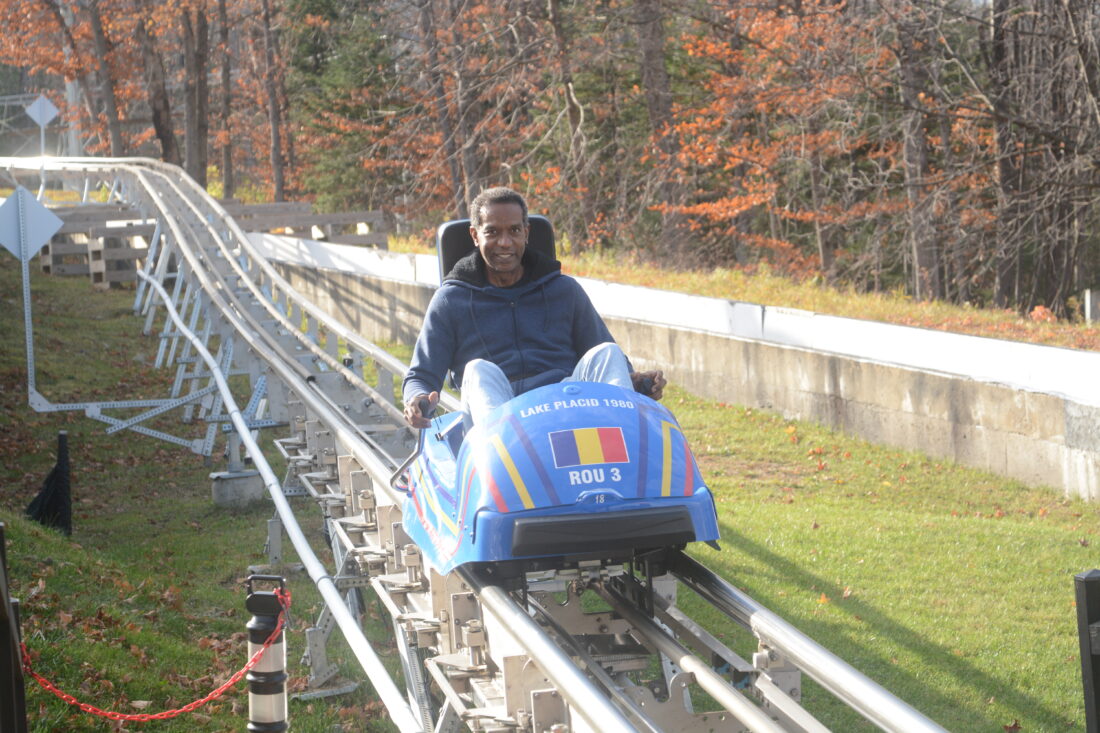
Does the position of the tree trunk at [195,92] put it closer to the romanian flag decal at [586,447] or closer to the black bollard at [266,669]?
the black bollard at [266,669]

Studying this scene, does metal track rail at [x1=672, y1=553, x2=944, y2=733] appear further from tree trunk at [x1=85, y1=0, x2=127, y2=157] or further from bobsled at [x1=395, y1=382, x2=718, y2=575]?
tree trunk at [x1=85, y1=0, x2=127, y2=157]

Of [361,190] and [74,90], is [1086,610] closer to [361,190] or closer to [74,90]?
[361,190]

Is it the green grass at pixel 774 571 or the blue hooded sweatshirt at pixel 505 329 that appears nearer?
the blue hooded sweatshirt at pixel 505 329

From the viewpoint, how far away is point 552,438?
4270mm

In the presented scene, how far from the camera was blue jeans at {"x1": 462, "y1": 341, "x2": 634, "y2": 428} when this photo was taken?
187 inches

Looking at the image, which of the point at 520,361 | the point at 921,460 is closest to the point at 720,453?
the point at 921,460

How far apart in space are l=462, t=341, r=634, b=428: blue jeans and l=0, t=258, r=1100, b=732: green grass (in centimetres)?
210

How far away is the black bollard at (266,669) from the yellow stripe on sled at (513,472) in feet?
2.91

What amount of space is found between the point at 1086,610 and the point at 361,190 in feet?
110

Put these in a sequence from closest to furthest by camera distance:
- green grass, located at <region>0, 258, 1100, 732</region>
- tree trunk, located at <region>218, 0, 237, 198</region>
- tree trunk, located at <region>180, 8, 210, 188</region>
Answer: green grass, located at <region>0, 258, 1100, 732</region> → tree trunk, located at <region>180, 8, 210, 188</region> → tree trunk, located at <region>218, 0, 237, 198</region>

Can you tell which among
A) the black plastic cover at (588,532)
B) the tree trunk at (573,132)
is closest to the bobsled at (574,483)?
the black plastic cover at (588,532)

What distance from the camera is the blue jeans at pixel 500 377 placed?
187 inches

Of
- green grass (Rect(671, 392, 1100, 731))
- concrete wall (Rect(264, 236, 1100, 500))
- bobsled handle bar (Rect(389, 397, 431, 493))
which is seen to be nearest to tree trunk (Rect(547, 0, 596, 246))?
concrete wall (Rect(264, 236, 1100, 500))

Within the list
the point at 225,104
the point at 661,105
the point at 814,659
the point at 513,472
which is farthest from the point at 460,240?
the point at 225,104
